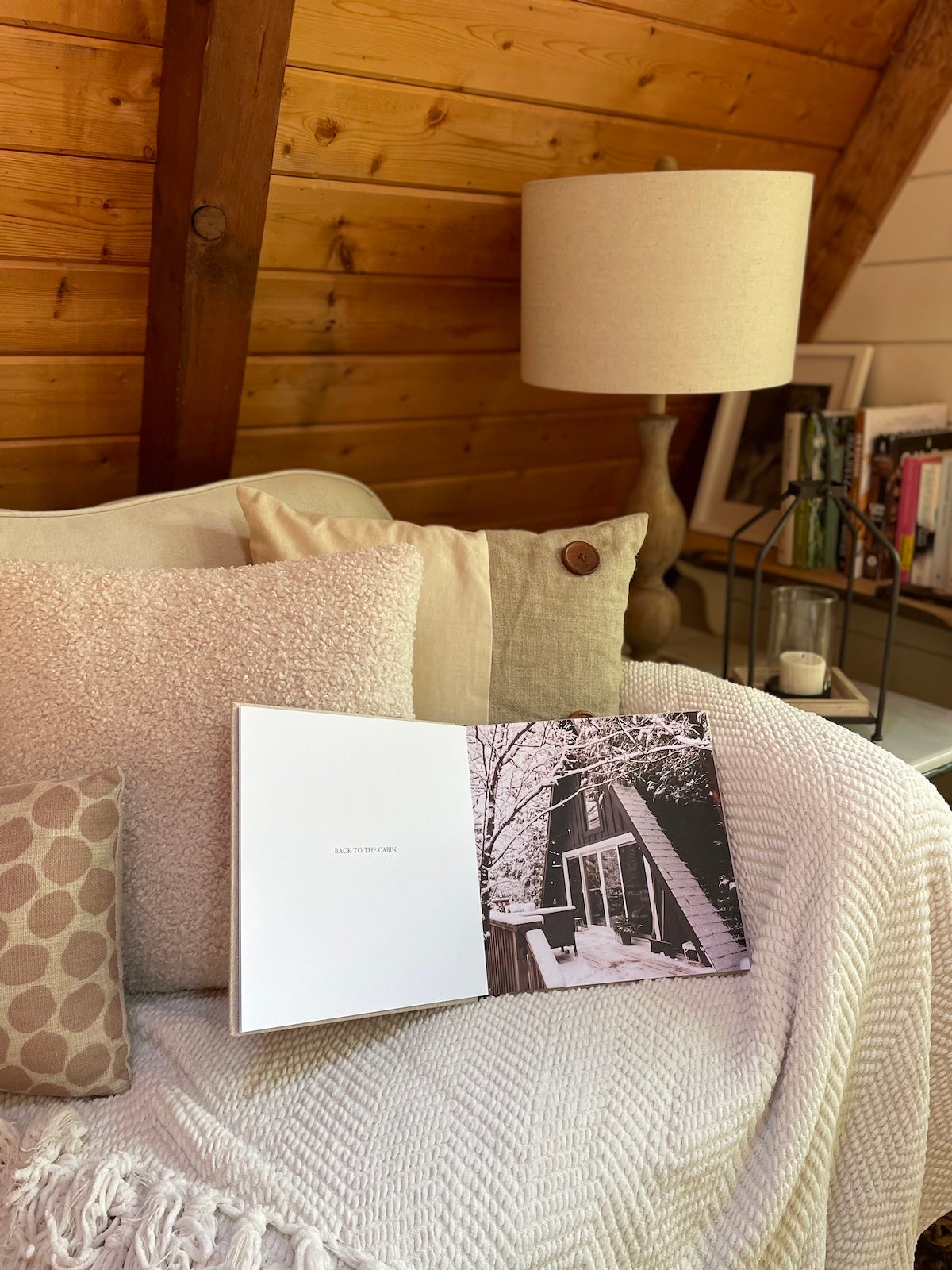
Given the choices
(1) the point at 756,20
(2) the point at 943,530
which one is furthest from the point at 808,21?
(2) the point at 943,530

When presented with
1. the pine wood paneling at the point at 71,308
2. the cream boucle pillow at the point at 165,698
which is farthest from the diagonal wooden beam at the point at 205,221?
the cream boucle pillow at the point at 165,698

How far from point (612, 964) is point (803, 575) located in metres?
1.07

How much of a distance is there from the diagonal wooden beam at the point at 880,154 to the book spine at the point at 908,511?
1.50 ft

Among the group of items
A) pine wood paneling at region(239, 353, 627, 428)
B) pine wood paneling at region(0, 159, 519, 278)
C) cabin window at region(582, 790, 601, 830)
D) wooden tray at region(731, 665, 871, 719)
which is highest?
pine wood paneling at region(0, 159, 519, 278)

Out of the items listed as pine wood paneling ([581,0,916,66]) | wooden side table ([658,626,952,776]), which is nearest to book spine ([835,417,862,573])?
wooden side table ([658,626,952,776])

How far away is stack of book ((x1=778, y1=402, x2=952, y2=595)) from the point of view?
70.9 inches

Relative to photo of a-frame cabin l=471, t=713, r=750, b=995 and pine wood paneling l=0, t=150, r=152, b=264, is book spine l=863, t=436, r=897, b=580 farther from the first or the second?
pine wood paneling l=0, t=150, r=152, b=264

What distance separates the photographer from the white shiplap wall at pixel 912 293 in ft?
6.08

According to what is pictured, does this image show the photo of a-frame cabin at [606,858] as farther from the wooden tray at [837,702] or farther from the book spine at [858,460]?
the book spine at [858,460]

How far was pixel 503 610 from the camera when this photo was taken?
→ 1243 mm

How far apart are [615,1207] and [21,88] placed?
1279mm

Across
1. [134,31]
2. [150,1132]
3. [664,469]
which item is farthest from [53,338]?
[150,1132]

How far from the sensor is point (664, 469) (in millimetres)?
1662

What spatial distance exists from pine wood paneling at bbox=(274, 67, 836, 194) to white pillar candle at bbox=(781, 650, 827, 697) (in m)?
0.82
